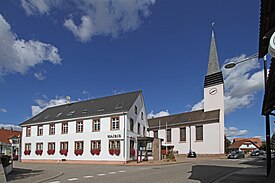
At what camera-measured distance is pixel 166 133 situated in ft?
184

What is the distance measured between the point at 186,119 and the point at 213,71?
37.1 ft

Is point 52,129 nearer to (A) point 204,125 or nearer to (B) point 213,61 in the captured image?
(A) point 204,125

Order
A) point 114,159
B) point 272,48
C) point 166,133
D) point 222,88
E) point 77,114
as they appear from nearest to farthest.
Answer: point 272,48
point 114,159
point 77,114
point 222,88
point 166,133

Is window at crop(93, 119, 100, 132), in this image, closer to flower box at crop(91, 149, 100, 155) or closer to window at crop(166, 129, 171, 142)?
flower box at crop(91, 149, 100, 155)

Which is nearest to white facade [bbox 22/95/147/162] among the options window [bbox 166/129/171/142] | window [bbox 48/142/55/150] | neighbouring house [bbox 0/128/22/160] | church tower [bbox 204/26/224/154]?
window [bbox 48/142/55/150]

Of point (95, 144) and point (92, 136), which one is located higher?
point (92, 136)

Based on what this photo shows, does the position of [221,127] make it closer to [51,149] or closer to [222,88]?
[222,88]

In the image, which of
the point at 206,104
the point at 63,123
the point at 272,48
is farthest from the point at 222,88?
the point at 272,48

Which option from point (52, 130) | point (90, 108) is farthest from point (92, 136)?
point (52, 130)

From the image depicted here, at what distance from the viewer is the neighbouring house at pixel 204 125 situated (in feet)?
156

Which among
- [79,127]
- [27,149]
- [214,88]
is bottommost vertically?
[27,149]

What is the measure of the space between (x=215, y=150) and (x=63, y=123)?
84.2 feet

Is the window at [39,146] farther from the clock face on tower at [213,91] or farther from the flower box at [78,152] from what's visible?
the clock face on tower at [213,91]

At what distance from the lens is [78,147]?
113ft
